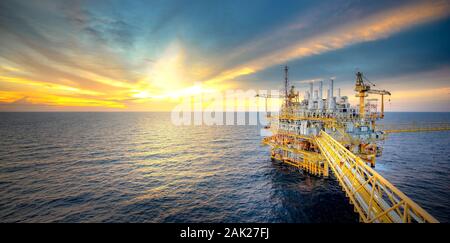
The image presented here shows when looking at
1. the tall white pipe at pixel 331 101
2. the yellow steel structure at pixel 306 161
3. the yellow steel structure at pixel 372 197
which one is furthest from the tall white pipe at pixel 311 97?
the yellow steel structure at pixel 372 197

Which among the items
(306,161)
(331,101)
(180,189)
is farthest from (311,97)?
(180,189)

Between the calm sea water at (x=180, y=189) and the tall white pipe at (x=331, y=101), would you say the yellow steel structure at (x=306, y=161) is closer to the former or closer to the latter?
the calm sea water at (x=180, y=189)

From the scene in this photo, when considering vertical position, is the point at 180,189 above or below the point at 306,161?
below

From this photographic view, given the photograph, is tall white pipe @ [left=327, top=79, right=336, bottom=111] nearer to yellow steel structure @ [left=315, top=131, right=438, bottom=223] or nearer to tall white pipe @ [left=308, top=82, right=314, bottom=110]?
tall white pipe @ [left=308, top=82, right=314, bottom=110]

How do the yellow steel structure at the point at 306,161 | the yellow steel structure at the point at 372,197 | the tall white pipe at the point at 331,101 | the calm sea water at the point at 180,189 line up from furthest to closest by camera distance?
the tall white pipe at the point at 331,101 → the yellow steel structure at the point at 306,161 → the calm sea water at the point at 180,189 → the yellow steel structure at the point at 372,197

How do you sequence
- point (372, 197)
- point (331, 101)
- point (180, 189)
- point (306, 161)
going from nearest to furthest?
point (372, 197) < point (180, 189) < point (306, 161) < point (331, 101)

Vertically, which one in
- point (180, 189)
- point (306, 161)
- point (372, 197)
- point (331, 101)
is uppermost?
point (331, 101)

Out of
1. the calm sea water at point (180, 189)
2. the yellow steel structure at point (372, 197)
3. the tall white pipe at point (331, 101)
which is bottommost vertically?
the calm sea water at point (180, 189)

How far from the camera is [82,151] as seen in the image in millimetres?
55031

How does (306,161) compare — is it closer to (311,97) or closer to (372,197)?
(311,97)
